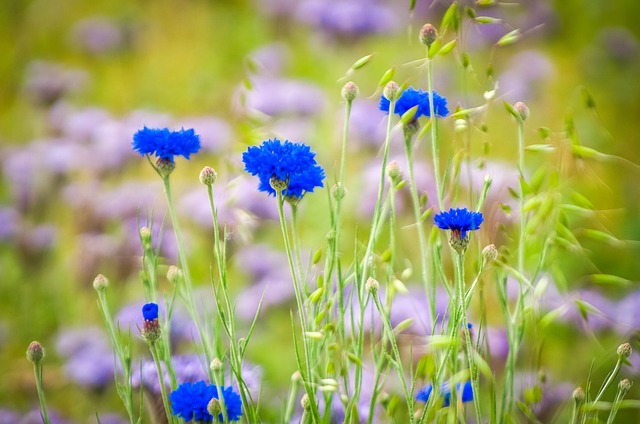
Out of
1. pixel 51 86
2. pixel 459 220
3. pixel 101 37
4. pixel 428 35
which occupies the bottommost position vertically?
pixel 459 220

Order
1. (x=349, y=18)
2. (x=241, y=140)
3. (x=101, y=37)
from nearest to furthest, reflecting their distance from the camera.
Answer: (x=241, y=140), (x=349, y=18), (x=101, y=37)

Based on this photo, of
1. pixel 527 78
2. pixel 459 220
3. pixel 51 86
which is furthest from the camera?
pixel 527 78

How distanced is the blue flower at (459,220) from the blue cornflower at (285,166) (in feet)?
0.24

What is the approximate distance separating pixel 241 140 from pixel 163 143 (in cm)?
23

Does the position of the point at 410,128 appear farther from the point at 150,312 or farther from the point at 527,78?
the point at 527,78

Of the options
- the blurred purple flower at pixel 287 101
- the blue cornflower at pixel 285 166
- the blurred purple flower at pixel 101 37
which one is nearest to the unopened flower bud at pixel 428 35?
the blue cornflower at pixel 285 166

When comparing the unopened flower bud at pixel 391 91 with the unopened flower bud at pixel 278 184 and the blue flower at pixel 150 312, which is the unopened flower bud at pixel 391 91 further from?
the blue flower at pixel 150 312

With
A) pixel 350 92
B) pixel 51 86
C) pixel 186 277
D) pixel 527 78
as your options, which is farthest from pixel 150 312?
pixel 527 78

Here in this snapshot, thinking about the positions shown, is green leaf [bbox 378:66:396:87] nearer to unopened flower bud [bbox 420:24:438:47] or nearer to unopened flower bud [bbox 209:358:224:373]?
unopened flower bud [bbox 420:24:438:47]

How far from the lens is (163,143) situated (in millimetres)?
457

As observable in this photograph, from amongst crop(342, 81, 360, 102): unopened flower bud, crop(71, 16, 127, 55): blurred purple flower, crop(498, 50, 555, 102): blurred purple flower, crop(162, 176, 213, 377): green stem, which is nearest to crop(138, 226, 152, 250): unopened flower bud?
crop(162, 176, 213, 377): green stem

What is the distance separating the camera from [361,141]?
111cm

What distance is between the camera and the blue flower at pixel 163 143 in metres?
0.45

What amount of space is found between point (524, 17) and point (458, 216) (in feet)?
4.05
